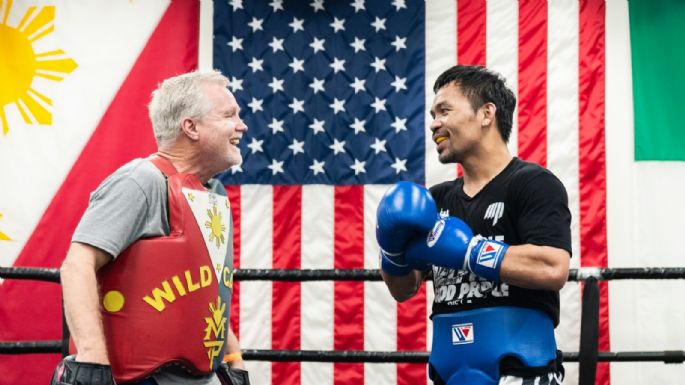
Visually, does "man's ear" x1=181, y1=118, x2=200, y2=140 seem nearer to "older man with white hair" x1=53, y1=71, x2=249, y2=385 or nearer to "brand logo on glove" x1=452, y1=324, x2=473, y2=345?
"older man with white hair" x1=53, y1=71, x2=249, y2=385

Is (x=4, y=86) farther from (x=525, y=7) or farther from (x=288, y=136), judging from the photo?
(x=525, y=7)

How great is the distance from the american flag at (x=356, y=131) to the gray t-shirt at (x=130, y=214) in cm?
243

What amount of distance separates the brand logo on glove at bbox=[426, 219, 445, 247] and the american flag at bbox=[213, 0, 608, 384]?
2239 mm

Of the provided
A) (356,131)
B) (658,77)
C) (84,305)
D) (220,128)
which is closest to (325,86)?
(356,131)

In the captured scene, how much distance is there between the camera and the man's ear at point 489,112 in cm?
198

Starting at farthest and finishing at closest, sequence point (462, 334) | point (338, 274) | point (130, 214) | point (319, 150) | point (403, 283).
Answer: point (319, 150) → point (338, 274) → point (403, 283) → point (462, 334) → point (130, 214)

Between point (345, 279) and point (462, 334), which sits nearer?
point (462, 334)

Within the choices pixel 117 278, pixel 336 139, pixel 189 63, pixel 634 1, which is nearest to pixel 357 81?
pixel 336 139

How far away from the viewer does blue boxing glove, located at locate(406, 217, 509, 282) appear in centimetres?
170

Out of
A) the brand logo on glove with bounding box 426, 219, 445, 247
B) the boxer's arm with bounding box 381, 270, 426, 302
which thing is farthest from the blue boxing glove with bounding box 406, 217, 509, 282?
the boxer's arm with bounding box 381, 270, 426, 302

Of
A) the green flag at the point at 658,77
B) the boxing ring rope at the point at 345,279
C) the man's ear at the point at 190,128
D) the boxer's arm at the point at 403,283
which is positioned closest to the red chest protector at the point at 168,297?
the man's ear at the point at 190,128

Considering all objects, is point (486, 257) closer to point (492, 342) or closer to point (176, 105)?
point (492, 342)

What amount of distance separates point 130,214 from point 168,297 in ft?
0.60

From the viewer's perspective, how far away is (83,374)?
4.67 ft
